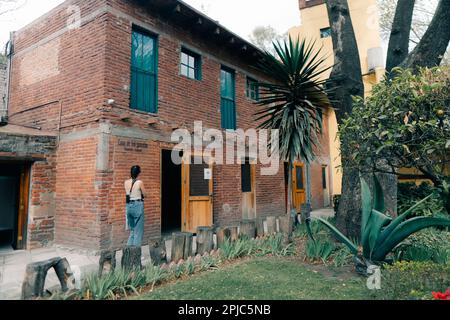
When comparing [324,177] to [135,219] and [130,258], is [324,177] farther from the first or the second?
[130,258]

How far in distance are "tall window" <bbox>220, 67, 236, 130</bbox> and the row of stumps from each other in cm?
403

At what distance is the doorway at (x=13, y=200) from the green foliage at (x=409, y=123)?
680 cm

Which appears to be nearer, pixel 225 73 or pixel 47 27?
pixel 47 27

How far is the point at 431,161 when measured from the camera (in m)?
3.61

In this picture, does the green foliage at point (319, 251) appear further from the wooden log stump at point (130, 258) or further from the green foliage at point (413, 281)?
the wooden log stump at point (130, 258)

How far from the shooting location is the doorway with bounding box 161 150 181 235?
33.6 feet

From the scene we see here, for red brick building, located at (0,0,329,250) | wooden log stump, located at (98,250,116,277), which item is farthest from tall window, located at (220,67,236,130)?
wooden log stump, located at (98,250,116,277)

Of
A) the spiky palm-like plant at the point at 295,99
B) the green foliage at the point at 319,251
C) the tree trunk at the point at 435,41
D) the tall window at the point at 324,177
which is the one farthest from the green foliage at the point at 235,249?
the tall window at the point at 324,177

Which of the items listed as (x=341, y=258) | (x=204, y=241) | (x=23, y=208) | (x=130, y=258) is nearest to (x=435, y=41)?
(x=341, y=258)

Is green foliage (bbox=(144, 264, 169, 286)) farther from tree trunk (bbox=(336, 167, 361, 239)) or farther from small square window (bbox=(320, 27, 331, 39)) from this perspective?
small square window (bbox=(320, 27, 331, 39))

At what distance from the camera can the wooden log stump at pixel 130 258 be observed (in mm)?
3863

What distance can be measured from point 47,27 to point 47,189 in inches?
170
